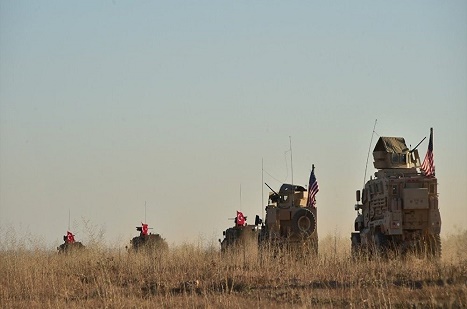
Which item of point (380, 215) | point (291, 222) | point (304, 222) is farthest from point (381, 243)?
point (291, 222)

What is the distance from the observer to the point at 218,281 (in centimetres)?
2273

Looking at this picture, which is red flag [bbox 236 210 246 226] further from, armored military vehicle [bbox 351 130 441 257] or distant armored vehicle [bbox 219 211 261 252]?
armored military vehicle [bbox 351 130 441 257]

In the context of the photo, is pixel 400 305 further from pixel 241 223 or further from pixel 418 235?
pixel 241 223

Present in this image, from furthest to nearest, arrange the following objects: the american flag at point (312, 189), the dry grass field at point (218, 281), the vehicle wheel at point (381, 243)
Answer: the american flag at point (312, 189) → the vehicle wheel at point (381, 243) → the dry grass field at point (218, 281)

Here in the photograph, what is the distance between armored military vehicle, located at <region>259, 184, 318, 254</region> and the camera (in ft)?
109

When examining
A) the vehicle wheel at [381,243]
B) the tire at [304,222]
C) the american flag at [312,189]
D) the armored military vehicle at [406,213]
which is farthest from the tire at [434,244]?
the american flag at [312,189]

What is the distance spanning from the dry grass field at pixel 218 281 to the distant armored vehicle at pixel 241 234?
6412 mm

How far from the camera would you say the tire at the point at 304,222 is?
33500 mm

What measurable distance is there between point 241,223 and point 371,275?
16.5 meters

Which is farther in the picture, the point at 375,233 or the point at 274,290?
the point at 375,233

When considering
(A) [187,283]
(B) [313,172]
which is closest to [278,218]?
(B) [313,172]

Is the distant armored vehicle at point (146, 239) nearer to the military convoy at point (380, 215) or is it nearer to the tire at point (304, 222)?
the military convoy at point (380, 215)

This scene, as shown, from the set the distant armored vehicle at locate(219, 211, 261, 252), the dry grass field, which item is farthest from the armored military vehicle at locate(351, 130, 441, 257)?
the distant armored vehicle at locate(219, 211, 261, 252)

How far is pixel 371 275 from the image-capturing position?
72.6ft
